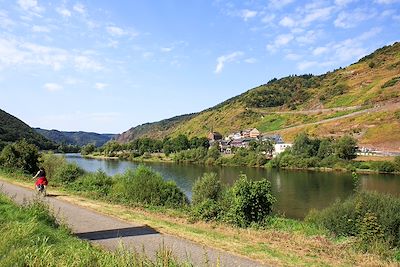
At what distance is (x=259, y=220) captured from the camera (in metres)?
18.3

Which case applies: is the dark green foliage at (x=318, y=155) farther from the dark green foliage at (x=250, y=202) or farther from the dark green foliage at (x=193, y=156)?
the dark green foliage at (x=250, y=202)

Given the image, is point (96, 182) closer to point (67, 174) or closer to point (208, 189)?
point (67, 174)

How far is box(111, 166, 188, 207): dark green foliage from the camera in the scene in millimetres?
26109

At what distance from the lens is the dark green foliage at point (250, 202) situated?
703 inches

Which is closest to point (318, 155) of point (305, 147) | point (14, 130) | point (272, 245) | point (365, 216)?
point (305, 147)

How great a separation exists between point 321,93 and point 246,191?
616ft

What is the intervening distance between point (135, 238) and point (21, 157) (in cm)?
3335

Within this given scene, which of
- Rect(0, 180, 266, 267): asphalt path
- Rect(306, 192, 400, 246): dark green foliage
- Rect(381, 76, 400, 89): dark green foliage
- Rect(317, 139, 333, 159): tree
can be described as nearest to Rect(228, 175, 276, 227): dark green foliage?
Rect(306, 192, 400, 246): dark green foliage

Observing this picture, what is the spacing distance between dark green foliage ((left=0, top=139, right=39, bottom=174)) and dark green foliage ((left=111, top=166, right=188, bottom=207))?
50.0 feet

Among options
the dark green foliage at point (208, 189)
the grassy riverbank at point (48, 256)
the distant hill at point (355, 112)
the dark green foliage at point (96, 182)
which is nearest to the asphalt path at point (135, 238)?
the grassy riverbank at point (48, 256)

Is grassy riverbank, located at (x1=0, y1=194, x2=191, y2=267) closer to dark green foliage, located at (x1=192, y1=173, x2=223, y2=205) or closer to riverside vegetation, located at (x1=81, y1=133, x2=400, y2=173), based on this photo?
dark green foliage, located at (x1=192, y1=173, x2=223, y2=205)

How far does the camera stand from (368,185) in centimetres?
6131

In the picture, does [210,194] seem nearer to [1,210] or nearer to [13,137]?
[1,210]

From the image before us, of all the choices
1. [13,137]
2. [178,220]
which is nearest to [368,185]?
[178,220]
